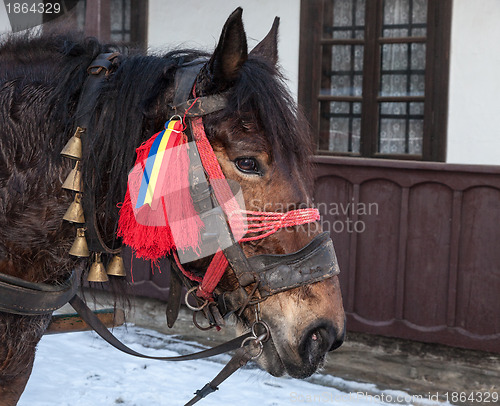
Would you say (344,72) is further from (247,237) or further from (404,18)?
(247,237)

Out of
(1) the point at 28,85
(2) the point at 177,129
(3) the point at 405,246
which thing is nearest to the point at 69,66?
(1) the point at 28,85

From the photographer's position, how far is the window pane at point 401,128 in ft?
13.4

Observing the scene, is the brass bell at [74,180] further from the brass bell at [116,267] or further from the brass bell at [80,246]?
the brass bell at [116,267]

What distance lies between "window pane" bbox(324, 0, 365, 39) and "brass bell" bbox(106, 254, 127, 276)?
10.2 ft

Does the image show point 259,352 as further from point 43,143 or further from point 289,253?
point 43,143

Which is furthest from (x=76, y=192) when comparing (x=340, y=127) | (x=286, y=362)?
(x=340, y=127)

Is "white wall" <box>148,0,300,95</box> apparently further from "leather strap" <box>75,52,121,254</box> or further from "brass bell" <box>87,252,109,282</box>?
"brass bell" <box>87,252,109,282</box>

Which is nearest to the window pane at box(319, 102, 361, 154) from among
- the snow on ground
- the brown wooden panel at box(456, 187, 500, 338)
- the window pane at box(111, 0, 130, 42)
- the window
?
the window

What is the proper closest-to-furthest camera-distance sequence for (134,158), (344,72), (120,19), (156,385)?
(134,158) → (156,385) → (344,72) → (120,19)

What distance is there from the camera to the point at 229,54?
1462 mm

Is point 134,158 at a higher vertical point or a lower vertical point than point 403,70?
lower

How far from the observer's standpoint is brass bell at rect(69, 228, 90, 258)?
5.24 feet

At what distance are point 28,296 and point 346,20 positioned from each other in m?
3.40

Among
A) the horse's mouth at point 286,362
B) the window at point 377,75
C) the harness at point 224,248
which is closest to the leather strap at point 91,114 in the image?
the harness at point 224,248
